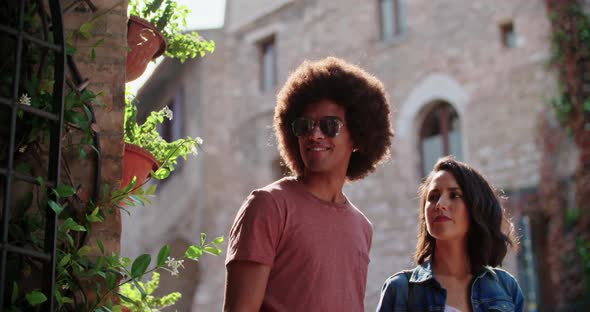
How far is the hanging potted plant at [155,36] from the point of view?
11.8ft

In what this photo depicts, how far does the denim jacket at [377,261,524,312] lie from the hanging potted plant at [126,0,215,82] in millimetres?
1385

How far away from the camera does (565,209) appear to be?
1038cm

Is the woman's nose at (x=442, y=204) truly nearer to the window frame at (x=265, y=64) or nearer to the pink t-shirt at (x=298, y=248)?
the pink t-shirt at (x=298, y=248)

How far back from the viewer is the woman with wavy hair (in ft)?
11.2

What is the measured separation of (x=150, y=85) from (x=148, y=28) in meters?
13.8

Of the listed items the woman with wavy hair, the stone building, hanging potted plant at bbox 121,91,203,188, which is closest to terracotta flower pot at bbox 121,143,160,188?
hanging potted plant at bbox 121,91,203,188

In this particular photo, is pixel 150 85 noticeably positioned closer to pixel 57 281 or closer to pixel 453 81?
pixel 453 81

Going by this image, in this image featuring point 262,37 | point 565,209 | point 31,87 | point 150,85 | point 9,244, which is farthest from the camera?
point 150,85

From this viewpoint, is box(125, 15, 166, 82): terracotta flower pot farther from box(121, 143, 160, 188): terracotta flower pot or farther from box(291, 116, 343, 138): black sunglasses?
box(291, 116, 343, 138): black sunglasses

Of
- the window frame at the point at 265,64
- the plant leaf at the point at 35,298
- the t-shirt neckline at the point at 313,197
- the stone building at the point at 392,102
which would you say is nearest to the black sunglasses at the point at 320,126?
the t-shirt neckline at the point at 313,197

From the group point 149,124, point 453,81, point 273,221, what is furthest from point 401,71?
point 273,221

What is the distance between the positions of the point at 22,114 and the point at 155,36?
892 mm

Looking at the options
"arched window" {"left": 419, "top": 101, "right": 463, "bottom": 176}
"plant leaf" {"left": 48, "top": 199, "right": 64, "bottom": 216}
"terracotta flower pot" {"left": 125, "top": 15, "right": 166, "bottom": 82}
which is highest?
"arched window" {"left": 419, "top": 101, "right": 463, "bottom": 176}

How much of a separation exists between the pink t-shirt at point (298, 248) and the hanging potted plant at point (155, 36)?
100cm
